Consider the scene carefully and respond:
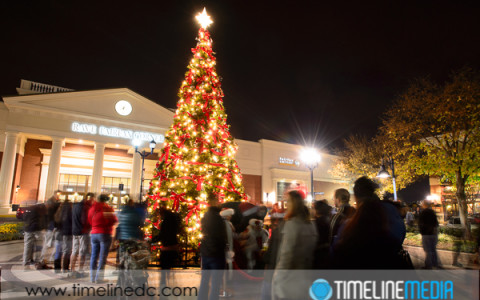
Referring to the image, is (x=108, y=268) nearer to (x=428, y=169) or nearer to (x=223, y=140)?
(x=223, y=140)

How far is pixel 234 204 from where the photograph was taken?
787 cm

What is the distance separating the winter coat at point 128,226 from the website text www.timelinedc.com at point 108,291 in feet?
3.16

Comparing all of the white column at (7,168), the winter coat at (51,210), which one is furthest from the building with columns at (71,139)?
the winter coat at (51,210)

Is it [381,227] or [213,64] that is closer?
[381,227]

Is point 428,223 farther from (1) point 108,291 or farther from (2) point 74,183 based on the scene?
(2) point 74,183

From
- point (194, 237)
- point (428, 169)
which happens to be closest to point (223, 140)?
point (194, 237)

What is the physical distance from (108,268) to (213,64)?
7539 millimetres

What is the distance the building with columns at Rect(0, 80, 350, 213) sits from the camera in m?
24.0

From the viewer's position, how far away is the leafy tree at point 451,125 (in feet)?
41.7

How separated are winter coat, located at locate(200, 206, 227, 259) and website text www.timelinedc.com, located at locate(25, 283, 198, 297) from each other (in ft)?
5.22

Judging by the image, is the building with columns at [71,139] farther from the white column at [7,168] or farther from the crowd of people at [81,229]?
the crowd of people at [81,229]

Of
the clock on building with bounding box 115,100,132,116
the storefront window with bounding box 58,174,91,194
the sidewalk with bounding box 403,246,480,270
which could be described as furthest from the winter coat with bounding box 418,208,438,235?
the storefront window with bounding box 58,174,91,194

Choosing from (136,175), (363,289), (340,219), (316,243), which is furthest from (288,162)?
(316,243)

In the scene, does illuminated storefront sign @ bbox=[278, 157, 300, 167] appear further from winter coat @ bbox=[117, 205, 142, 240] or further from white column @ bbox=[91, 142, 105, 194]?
winter coat @ bbox=[117, 205, 142, 240]
